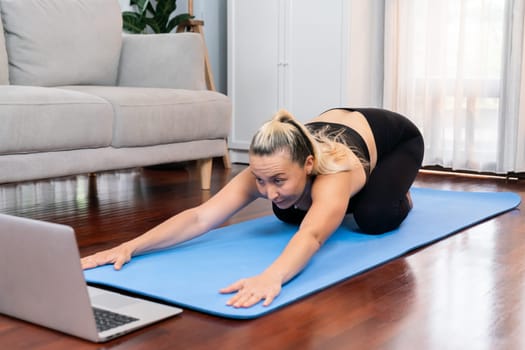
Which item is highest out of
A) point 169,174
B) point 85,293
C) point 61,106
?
point 61,106

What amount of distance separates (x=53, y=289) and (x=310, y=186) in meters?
0.85

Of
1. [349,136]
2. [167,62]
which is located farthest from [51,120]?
[349,136]

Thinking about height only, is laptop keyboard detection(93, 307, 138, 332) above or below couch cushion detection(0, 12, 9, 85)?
below

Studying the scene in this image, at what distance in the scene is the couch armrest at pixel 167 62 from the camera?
3578mm

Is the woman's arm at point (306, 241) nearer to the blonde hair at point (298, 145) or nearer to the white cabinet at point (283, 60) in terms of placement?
the blonde hair at point (298, 145)

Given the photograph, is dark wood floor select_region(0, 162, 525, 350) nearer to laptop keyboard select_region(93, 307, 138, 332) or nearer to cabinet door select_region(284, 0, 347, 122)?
Result: laptop keyboard select_region(93, 307, 138, 332)

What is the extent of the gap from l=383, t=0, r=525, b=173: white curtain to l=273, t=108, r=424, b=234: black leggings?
4.61 feet

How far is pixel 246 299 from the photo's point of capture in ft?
5.46

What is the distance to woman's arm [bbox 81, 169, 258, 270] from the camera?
2.07m

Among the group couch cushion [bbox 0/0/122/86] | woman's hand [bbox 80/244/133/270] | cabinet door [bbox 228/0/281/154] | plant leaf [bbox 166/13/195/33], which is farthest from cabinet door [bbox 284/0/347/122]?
woman's hand [bbox 80/244/133/270]

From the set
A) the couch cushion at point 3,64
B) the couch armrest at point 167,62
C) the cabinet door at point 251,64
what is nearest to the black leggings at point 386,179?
the couch armrest at point 167,62

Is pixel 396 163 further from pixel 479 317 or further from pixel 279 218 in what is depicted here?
pixel 479 317

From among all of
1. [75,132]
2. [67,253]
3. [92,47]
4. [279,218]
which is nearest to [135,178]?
[92,47]

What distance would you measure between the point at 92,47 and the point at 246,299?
2.32 meters
